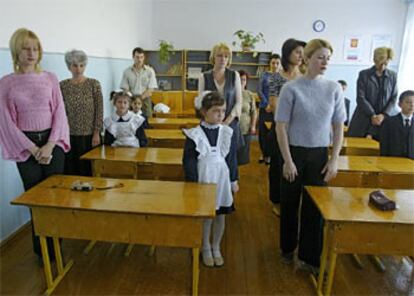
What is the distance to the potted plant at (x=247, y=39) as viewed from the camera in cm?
641

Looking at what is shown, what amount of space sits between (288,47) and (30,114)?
1792 millimetres

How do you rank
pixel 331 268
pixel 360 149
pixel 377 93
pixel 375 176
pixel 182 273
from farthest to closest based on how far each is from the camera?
pixel 377 93
pixel 360 149
pixel 375 176
pixel 182 273
pixel 331 268

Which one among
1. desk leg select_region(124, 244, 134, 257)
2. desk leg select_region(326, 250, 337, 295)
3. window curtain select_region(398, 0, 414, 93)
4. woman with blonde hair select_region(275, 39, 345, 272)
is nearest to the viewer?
desk leg select_region(326, 250, 337, 295)

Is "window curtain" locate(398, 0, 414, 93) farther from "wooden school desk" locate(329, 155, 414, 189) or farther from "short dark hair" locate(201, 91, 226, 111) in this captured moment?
"short dark hair" locate(201, 91, 226, 111)

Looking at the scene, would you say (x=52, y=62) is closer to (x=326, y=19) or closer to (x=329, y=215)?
(x=329, y=215)

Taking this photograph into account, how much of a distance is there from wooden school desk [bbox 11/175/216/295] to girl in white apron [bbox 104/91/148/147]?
39.1 inches

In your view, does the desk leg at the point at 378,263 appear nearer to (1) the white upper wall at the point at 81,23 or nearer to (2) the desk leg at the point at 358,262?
(2) the desk leg at the point at 358,262

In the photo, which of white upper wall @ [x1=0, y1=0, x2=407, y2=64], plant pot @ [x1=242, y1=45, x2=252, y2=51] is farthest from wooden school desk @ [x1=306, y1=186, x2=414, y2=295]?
plant pot @ [x1=242, y1=45, x2=252, y2=51]

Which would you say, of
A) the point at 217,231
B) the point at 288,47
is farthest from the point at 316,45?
the point at 217,231

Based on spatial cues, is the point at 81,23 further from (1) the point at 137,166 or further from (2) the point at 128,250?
(2) the point at 128,250

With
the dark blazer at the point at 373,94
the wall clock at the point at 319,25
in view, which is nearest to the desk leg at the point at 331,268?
the dark blazer at the point at 373,94

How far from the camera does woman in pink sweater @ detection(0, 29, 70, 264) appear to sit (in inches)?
79.1

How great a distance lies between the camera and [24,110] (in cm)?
206

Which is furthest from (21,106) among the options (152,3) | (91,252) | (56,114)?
(152,3)
